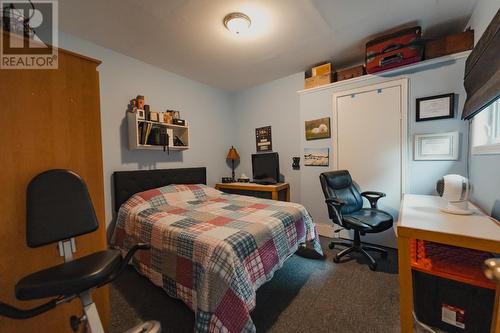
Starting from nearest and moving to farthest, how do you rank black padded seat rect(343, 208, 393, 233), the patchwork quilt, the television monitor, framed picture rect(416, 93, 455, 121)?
the patchwork quilt → black padded seat rect(343, 208, 393, 233) → framed picture rect(416, 93, 455, 121) → the television monitor

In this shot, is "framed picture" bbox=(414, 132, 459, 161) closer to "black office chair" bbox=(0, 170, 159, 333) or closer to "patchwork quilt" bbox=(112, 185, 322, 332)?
"patchwork quilt" bbox=(112, 185, 322, 332)

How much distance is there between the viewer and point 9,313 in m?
0.82

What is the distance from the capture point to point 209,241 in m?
1.41

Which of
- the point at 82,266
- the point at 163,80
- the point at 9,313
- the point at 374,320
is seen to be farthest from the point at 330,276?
the point at 163,80

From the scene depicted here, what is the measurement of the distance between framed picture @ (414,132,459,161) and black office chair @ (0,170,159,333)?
2943 millimetres

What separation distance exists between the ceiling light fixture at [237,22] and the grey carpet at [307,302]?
8.33ft

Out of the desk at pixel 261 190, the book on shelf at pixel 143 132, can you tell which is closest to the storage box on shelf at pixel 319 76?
the desk at pixel 261 190

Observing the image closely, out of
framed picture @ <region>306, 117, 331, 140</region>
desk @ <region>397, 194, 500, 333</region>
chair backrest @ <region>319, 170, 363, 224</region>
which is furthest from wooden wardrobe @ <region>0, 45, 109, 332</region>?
framed picture @ <region>306, 117, 331, 140</region>

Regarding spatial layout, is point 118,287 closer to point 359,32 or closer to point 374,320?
point 374,320

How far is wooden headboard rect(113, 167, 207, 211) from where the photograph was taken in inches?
101

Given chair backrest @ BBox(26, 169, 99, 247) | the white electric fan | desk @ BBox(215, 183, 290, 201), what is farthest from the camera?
desk @ BBox(215, 183, 290, 201)

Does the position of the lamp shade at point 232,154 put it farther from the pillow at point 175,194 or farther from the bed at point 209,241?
the bed at point 209,241

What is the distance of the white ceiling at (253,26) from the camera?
187 cm

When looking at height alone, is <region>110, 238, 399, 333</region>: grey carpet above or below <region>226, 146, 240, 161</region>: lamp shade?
below
